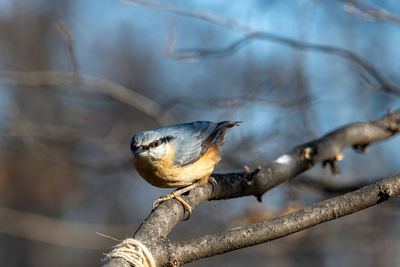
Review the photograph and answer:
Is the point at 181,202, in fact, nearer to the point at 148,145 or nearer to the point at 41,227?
the point at 148,145

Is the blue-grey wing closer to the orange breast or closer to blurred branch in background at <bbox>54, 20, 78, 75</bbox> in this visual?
the orange breast

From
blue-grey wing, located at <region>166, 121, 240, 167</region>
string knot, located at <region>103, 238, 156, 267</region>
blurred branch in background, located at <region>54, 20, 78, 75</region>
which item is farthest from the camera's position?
blurred branch in background, located at <region>54, 20, 78, 75</region>

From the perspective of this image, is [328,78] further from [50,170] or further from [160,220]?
[50,170]

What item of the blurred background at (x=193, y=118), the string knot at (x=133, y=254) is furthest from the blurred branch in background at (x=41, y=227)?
the string knot at (x=133, y=254)

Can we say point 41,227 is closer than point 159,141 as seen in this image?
No

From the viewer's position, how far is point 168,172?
2.21 m

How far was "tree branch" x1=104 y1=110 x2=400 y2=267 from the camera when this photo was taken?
4.89 feet

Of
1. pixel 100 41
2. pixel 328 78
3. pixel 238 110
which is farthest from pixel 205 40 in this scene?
pixel 238 110

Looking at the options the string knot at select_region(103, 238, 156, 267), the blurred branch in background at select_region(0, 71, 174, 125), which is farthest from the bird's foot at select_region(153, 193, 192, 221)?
the blurred branch in background at select_region(0, 71, 174, 125)

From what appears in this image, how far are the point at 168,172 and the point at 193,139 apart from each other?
274 mm

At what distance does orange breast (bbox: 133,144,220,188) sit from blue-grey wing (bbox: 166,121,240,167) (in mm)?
37

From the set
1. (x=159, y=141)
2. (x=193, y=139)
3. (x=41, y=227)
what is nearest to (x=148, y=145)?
(x=159, y=141)

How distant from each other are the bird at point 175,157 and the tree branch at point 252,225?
67mm

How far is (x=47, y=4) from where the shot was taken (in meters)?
9.86
